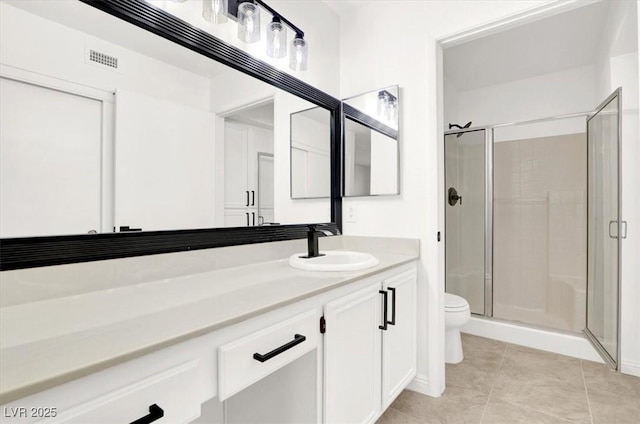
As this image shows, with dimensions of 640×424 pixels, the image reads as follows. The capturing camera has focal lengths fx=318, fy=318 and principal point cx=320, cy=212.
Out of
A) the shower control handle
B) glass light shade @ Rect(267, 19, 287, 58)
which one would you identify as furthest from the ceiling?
glass light shade @ Rect(267, 19, 287, 58)

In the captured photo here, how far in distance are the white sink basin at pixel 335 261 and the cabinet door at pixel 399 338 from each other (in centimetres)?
16

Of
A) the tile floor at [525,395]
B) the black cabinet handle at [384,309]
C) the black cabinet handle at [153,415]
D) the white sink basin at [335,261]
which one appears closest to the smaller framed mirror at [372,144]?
the white sink basin at [335,261]

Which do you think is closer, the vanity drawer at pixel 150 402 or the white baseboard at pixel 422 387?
the vanity drawer at pixel 150 402

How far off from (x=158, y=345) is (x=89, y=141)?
81 centimetres

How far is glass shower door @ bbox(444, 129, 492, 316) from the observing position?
3.12 metres

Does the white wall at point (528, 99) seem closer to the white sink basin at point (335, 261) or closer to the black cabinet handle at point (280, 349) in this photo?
the white sink basin at point (335, 261)

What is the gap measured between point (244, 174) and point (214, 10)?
0.74m

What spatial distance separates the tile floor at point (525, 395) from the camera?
5.52ft

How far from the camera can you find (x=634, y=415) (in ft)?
5.54

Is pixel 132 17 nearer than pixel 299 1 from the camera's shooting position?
Yes

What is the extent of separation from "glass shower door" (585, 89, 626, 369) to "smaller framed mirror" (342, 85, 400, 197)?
151 centimetres

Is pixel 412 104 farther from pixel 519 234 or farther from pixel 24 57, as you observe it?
pixel 519 234

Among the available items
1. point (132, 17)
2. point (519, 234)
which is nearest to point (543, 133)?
point (519, 234)

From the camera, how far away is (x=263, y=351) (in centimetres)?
94
